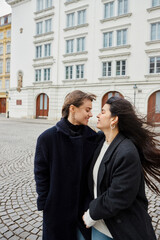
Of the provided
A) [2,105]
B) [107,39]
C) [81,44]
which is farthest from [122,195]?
[2,105]

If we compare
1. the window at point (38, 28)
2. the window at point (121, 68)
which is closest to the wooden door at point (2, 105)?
the window at point (38, 28)

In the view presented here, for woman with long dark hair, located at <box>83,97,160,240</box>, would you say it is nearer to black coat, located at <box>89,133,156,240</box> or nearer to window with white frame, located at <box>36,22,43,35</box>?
black coat, located at <box>89,133,156,240</box>

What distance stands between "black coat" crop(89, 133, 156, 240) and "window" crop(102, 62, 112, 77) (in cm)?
2052

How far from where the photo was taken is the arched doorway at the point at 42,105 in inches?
1020

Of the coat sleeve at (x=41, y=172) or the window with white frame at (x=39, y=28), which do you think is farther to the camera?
the window with white frame at (x=39, y=28)

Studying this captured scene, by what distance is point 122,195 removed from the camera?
4.48 feet

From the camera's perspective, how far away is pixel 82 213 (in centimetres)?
177

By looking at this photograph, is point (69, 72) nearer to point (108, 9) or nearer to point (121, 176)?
point (108, 9)

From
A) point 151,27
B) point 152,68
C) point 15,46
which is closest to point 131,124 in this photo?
point 152,68

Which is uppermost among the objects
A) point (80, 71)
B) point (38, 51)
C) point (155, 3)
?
point (155, 3)

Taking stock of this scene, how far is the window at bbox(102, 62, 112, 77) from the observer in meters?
21.0

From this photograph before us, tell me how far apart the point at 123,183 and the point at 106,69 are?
21.0 m

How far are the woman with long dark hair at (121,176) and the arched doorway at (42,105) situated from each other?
974 inches

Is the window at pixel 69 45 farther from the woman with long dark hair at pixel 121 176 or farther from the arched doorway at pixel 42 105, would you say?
the woman with long dark hair at pixel 121 176
